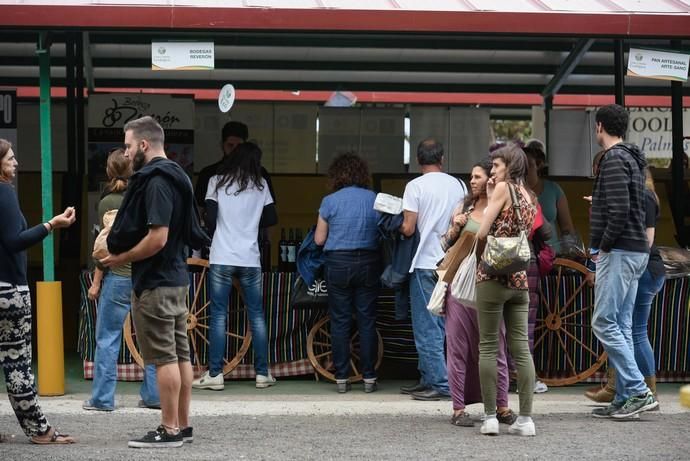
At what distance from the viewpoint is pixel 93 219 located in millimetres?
10367

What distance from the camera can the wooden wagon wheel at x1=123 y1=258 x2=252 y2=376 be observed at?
8727 mm

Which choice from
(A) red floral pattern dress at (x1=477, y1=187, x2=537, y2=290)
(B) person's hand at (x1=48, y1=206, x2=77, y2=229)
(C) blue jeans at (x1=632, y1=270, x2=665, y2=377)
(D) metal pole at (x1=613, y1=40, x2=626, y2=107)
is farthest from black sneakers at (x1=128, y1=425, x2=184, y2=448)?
(D) metal pole at (x1=613, y1=40, x2=626, y2=107)

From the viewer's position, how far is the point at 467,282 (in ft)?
22.4

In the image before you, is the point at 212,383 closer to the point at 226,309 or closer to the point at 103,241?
the point at 226,309

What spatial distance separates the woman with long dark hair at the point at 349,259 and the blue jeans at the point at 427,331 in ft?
1.22

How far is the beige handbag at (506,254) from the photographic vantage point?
21.1ft

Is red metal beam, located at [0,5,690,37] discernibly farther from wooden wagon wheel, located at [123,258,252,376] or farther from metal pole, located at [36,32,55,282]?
wooden wagon wheel, located at [123,258,252,376]

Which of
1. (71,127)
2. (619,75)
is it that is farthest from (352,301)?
(71,127)

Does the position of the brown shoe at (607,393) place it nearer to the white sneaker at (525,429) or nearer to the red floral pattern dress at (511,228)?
the white sneaker at (525,429)

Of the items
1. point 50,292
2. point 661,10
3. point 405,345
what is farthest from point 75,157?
point 661,10

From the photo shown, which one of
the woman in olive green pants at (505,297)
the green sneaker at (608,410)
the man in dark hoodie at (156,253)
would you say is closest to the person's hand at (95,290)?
the man in dark hoodie at (156,253)

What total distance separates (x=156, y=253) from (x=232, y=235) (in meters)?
2.37

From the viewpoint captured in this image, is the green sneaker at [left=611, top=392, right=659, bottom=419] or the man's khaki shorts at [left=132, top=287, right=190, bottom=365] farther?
the green sneaker at [left=611, top=392, right=659, bottom=419]

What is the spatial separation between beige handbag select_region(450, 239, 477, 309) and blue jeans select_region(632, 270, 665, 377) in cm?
143
